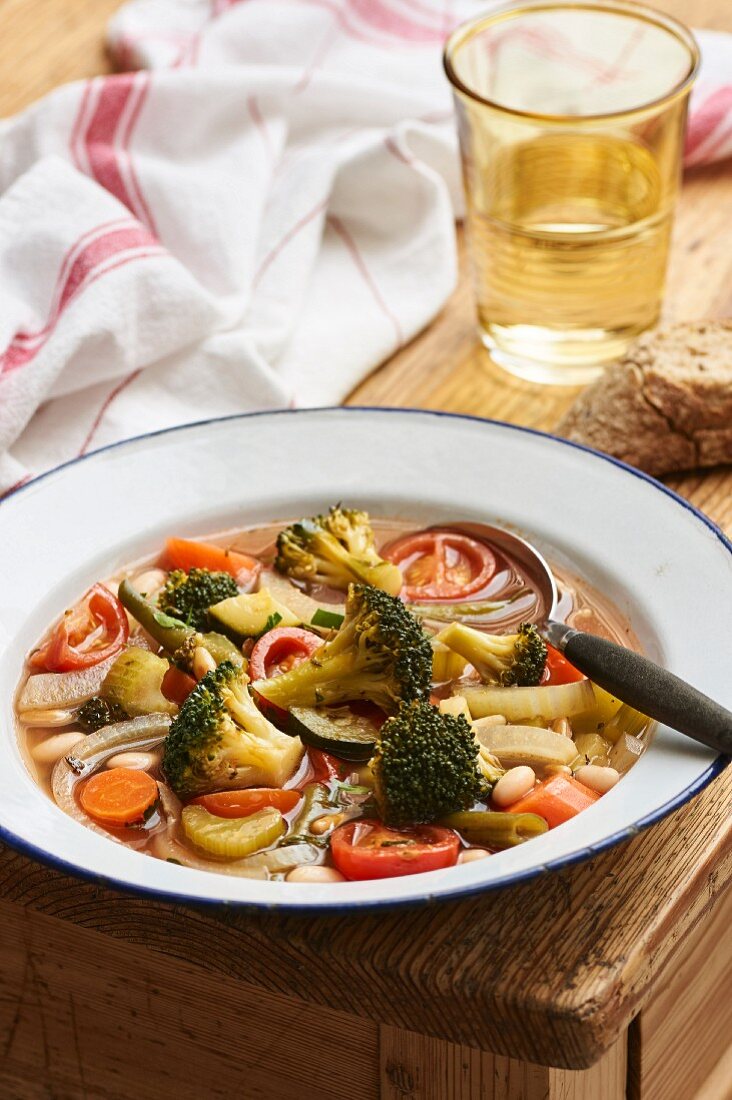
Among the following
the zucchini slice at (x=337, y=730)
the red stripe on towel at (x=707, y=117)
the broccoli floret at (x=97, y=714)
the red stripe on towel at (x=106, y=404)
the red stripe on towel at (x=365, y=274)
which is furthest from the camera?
the red stripe on towel at (x=707, y=117)

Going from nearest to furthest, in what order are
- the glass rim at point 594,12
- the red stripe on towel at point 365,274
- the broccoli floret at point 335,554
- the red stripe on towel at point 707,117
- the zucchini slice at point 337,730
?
the zucchini slice at point 337,730, the broccoli floret at point 335,554, the glass rim at point 594,12, the red stripe on towel at point 365,274, the red stripe on towel at point 707,117

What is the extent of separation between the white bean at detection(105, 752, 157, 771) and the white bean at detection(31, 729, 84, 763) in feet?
0.23

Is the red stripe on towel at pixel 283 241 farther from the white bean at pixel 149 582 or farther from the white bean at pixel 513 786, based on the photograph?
the white bean at pixel 513 786

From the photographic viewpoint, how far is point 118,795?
1906 mm

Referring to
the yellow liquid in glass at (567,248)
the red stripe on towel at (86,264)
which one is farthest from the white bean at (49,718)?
the yellow liquid in glass at (567,248)

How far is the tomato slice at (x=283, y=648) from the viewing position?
2.15 m

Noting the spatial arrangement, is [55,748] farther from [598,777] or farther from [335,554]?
[598,777]

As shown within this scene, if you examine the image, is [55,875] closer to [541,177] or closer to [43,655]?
[43,655]

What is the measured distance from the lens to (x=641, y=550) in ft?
7.46

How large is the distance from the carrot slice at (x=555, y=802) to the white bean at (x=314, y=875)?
0.80 ft

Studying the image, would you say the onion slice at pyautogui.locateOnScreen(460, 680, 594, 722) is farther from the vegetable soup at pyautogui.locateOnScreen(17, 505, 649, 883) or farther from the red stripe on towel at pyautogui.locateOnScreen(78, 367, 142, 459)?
the red stripe on towel at pyautogui.locateOnScreen(78, 367, 142, 459)

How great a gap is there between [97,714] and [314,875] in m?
0.49

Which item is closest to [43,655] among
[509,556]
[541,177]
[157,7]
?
[509,556]

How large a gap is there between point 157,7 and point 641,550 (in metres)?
2.62
